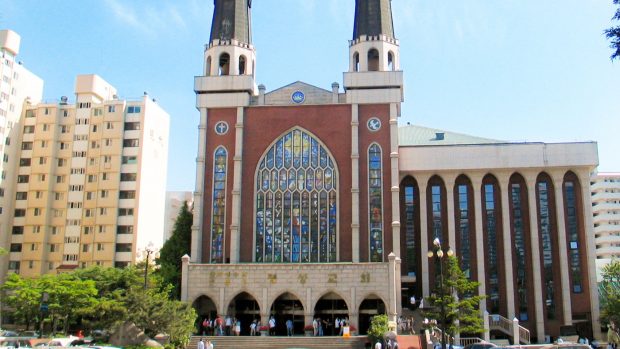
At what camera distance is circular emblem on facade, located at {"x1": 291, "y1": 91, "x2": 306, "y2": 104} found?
1751 inches

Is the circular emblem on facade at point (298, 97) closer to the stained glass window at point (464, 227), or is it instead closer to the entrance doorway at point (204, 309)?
the stained glass window at point (464, 227)

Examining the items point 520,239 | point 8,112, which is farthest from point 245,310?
point 8,112

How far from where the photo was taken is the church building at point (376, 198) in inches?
1650

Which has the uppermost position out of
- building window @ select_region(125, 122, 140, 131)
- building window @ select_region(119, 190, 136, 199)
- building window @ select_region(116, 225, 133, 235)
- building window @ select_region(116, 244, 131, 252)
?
building window @ select_region(125, 122, 140, 131)

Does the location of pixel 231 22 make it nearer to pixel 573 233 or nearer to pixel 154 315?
pixel 154 315

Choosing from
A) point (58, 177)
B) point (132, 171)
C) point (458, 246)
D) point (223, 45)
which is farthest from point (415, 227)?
point (58, 177)

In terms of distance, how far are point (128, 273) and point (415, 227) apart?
17885 mm

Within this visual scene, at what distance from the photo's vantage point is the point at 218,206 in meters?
43.2

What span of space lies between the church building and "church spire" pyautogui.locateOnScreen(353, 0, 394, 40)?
173 millimetres

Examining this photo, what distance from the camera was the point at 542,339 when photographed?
41062 mm

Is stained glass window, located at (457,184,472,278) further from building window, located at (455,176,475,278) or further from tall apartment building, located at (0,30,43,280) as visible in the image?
tall apartment building, located at (0,30,43,280)

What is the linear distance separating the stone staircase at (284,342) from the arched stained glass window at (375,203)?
794cm

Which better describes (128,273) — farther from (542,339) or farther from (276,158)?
(542,339)

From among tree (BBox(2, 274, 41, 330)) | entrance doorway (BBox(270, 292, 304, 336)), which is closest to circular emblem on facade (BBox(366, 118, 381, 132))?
entrance doorway (BBox(270, 292, 304, 336))
